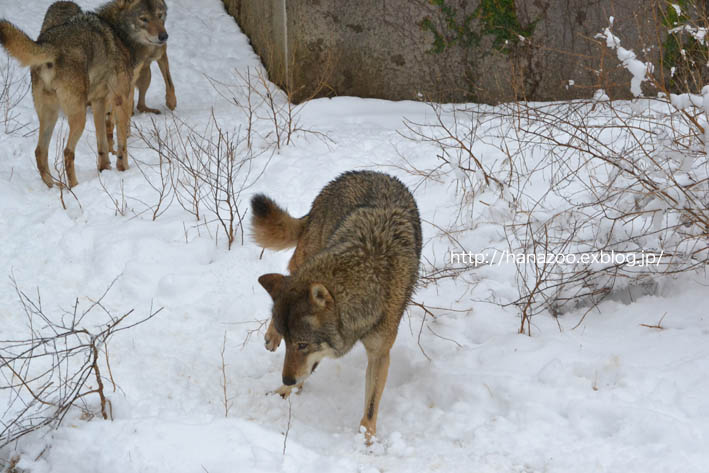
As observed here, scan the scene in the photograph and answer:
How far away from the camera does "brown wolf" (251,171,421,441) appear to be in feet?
12.5

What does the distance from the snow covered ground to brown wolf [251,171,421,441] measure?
1.14 feet

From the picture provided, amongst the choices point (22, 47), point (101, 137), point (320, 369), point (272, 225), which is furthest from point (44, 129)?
point (320, 369)

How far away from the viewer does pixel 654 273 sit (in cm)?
516

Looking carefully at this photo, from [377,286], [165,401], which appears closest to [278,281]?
[377,286]

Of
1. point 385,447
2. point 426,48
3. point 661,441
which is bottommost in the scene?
point 385,447

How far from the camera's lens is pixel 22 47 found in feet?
21.6

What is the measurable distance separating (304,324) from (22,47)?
185 inches

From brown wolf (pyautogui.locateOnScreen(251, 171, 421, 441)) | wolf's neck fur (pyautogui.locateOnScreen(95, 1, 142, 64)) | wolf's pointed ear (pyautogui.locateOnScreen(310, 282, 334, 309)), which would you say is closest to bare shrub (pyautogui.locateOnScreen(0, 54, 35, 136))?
wolf's neck fur (pyautogui.locateOnScreen(95, 1, 142, 64))

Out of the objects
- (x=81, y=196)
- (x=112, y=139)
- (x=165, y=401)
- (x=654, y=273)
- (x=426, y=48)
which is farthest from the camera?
(x=426, y=48)

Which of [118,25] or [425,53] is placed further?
[425,53]

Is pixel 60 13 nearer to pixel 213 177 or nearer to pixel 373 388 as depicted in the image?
pixel 213 177

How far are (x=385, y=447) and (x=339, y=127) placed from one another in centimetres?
518

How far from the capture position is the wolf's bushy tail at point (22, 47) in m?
6.45

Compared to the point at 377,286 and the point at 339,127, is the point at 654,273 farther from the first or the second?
the point at 339,127
